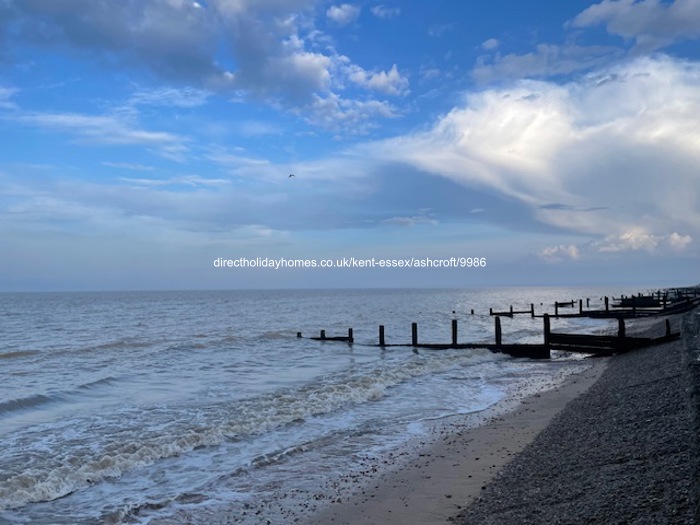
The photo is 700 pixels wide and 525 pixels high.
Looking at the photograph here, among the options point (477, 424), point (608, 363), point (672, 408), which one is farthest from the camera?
point (608, 363)

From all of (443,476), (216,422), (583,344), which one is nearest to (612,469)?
(443,476)

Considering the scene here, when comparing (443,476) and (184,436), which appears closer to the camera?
(443,476)

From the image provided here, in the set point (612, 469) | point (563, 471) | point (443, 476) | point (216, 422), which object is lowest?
point (216, 422)

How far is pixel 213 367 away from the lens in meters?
25.0

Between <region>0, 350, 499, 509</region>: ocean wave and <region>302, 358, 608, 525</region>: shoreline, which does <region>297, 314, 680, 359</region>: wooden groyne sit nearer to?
<region>0, 350, 499, 509</region>: ocean wave

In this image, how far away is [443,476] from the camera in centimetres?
879

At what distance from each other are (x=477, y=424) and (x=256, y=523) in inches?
276

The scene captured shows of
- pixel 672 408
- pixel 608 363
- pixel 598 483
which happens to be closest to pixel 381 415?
pixel 672 408

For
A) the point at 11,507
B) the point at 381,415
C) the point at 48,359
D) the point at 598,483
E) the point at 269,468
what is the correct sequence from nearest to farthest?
the point at 598,483 < the point at 11,507 < the point at 269,468 < the point at 381,415 < the point at 48,359

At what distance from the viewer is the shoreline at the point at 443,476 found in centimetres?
734

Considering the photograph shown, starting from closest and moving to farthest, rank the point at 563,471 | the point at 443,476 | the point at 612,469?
the point at 612,469, the point at 563,471, the point at 443,476

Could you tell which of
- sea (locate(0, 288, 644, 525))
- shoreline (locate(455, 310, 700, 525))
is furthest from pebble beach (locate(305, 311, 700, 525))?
sea (locate(0, 288, 644, 525))

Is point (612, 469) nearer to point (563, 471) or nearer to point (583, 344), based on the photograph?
point (563, 471)

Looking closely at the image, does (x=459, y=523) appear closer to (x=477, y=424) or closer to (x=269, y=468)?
(x=269, y=468)
